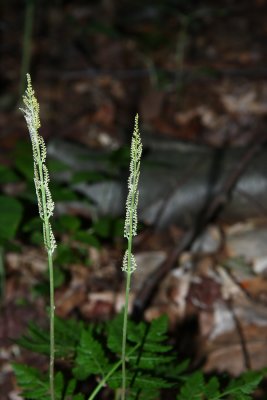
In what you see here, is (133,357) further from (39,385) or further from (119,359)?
(39,385)

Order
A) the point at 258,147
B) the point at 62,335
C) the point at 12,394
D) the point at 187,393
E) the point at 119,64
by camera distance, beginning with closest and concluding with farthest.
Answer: the point at 187,393, the point at 62,335, the point at 12,394, the point at 258,147, the point at 119,64

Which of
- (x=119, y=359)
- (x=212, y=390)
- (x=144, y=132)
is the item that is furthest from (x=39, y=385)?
(x=144, y=132)

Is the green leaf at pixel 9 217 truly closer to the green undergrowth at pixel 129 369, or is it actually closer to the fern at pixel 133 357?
the green undergrowth at pixel 129 369

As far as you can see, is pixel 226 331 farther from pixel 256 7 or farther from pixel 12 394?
pixel 256 7

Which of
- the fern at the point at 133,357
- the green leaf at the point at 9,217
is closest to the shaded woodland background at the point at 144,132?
the green leaf at the point at 9,217

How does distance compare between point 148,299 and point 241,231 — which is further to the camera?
point 241,231

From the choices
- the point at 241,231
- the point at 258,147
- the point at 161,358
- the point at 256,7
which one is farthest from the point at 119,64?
the point at 161,358
